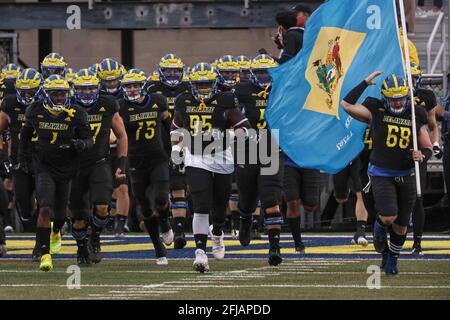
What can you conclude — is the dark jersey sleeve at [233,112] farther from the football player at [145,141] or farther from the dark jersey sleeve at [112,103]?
the football player at [145,141]

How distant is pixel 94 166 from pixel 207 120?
57.9 inches

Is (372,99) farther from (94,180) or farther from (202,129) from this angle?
(94,180)

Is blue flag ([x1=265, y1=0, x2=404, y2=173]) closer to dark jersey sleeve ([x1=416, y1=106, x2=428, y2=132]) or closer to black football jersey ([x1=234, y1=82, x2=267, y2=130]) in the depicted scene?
black football jersey ([x1=234, y1=82, x2=267, y2=130])

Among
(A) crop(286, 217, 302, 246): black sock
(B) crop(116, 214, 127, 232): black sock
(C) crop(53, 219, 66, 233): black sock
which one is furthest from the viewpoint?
(B) crop(116, 214, 127, 232): black sock

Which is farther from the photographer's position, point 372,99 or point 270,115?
point 270,115

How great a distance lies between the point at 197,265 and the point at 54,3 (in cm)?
985

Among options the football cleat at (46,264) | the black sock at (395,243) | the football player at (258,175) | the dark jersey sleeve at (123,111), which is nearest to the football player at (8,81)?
the dark jersey sleeve at (123,111)

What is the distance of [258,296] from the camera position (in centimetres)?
1349

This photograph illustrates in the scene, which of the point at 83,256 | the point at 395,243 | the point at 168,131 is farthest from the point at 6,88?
the point at 395,243

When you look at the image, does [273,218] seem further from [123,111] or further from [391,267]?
[123,111]

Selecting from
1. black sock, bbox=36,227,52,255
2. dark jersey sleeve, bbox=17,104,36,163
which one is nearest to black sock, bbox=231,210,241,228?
dark jersey sleeve, bbox=17,104,36,163

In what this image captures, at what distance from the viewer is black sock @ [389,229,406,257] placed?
51.0 feet

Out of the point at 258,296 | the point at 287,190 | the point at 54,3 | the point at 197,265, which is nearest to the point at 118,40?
the point at 54,3
